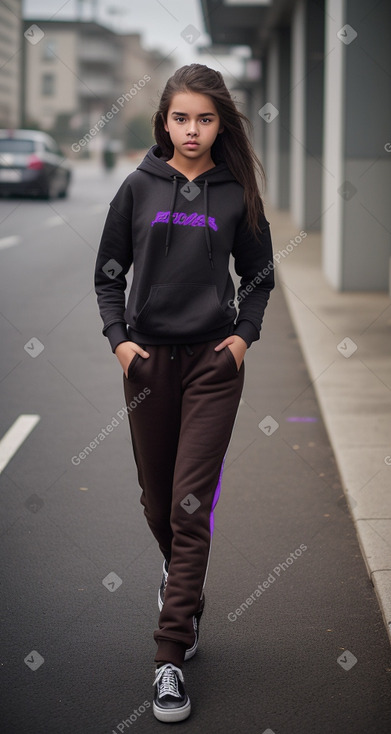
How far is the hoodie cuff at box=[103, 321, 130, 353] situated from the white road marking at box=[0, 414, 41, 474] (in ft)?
8.53

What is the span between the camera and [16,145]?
2620 cm

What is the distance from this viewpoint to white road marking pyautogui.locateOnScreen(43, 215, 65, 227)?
2095 centimetres

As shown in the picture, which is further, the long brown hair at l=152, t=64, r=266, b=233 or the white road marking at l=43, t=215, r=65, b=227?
the white road marking at l=43, t=215, r=65, b=227

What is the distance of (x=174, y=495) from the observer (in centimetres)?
331

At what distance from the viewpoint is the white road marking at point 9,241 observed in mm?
17031

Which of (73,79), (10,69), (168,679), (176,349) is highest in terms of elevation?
(176,349)

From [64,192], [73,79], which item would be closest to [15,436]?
[64,192]

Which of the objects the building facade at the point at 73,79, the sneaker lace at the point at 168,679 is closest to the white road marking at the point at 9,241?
the sneaker lace at the point at 168,679

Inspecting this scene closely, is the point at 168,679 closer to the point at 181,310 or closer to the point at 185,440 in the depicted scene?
the point at 185,440

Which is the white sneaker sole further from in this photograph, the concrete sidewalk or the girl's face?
the girl's face

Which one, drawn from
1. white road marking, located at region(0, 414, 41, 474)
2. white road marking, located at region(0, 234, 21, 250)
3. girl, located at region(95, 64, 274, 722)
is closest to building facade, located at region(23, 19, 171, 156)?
white road marking, located at region(0, 234, 21, 250)

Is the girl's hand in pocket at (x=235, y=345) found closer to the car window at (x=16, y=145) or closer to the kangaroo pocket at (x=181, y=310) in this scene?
the kangaroo pocket at (x=181, y=310)

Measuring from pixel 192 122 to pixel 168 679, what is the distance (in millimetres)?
1783

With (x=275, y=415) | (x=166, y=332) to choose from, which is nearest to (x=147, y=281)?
(x=166, y=332)
